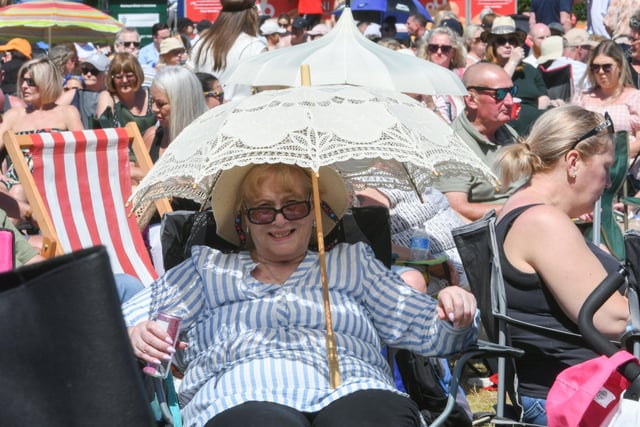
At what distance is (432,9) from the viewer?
17406 mm

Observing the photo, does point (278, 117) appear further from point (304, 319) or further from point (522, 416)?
point (522, 416)

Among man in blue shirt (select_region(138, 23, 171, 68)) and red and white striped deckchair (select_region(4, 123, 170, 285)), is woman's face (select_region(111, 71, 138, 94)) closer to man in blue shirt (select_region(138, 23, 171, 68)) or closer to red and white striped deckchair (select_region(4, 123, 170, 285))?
red and white striped deckchair (select_region(4, 123, 170, 285))

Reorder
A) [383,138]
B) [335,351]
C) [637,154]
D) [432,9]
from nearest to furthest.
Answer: [383,138] → [335,351] → [637,154] → [432,9]

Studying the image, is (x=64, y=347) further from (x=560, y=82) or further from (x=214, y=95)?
(x=560, y=82)

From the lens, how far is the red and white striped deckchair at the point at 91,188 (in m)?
5.98

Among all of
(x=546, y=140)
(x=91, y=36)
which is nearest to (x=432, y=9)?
(x=91, y=36)

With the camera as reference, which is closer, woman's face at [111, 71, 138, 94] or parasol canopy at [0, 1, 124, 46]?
woman's face at [111, 71, 138, 94]

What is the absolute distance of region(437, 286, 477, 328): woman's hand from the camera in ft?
11.2

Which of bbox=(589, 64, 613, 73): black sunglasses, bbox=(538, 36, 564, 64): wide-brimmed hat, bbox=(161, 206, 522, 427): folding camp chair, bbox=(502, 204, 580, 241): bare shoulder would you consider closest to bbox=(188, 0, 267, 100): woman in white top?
bbox=(589, 64, 613, 73): black sunglasses

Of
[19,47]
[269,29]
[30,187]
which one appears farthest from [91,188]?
[269,29]

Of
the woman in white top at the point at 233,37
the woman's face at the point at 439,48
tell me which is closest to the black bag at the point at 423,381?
the woman in white top at the point at 233,37

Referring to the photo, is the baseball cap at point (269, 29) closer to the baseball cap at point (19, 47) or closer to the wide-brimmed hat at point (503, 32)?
the baseball cap at point (19, 47)

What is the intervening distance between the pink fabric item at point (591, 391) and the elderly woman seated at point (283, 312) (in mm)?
515

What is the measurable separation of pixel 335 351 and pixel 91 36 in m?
11.4
